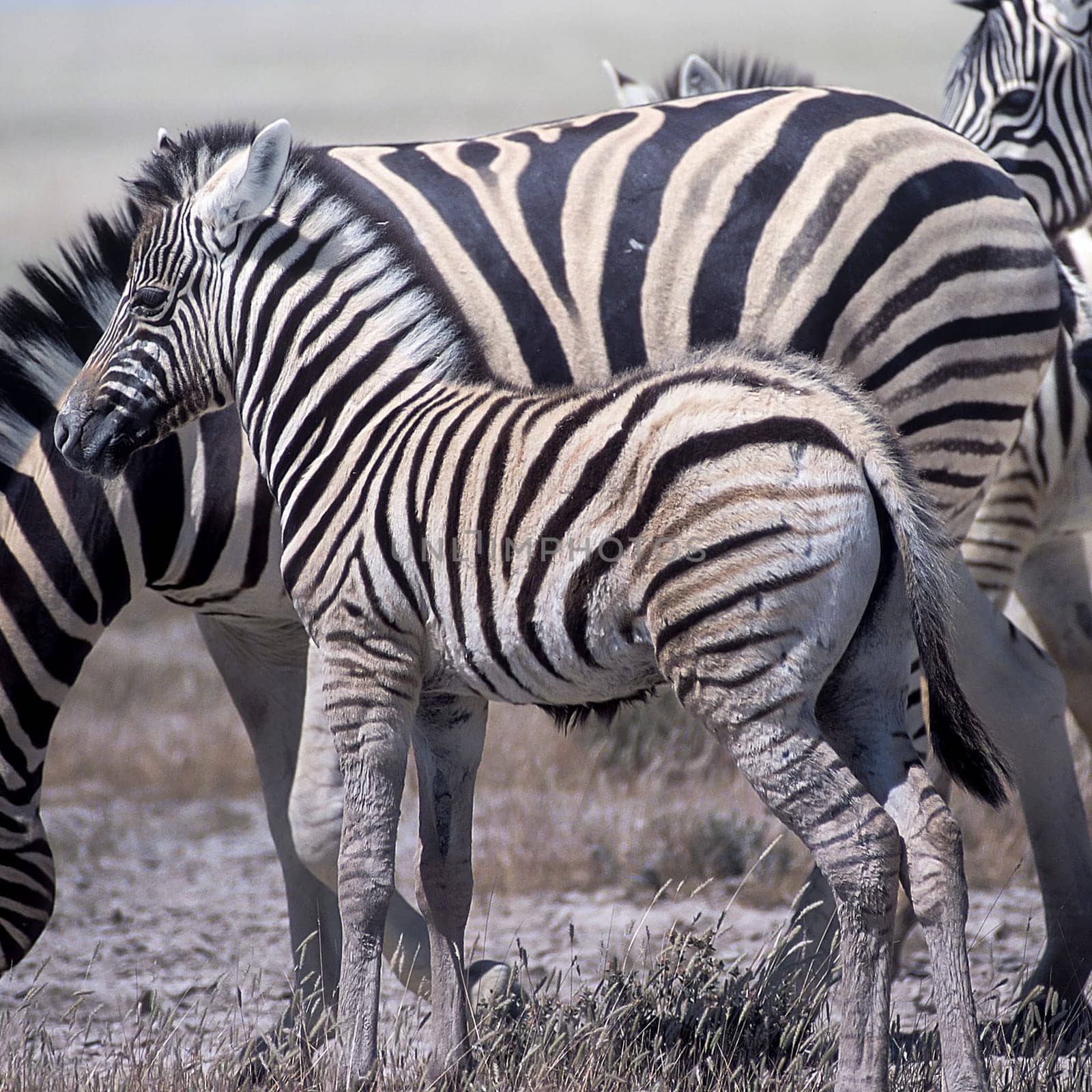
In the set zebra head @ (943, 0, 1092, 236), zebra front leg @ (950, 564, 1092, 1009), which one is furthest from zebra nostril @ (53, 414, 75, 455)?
zebra head @ (943, 0, 1092, 236)

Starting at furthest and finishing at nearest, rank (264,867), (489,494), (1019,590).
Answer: (264,867)
(1019,590)
(489,494)

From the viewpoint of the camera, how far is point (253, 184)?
3479 mm

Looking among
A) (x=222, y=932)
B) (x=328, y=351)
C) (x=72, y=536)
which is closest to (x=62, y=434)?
(x=72, y=536)

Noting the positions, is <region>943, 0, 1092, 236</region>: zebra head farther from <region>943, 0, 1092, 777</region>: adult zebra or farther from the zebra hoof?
the zebra hoof

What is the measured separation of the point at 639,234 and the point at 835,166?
0.58m

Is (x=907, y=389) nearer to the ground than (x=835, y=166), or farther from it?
nearer to the ground

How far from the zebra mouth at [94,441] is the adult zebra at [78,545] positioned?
20.6 inches

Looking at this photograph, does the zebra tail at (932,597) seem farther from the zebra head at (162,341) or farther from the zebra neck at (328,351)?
the zebra head at (162,341)

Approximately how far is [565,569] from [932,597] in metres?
0.74

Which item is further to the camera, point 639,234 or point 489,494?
point 639,234

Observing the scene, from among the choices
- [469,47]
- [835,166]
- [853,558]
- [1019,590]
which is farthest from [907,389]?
[469,47]

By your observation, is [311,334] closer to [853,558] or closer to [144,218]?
[144,218]

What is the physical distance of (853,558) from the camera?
2.76 m

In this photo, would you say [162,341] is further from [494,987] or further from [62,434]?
[494,987]
